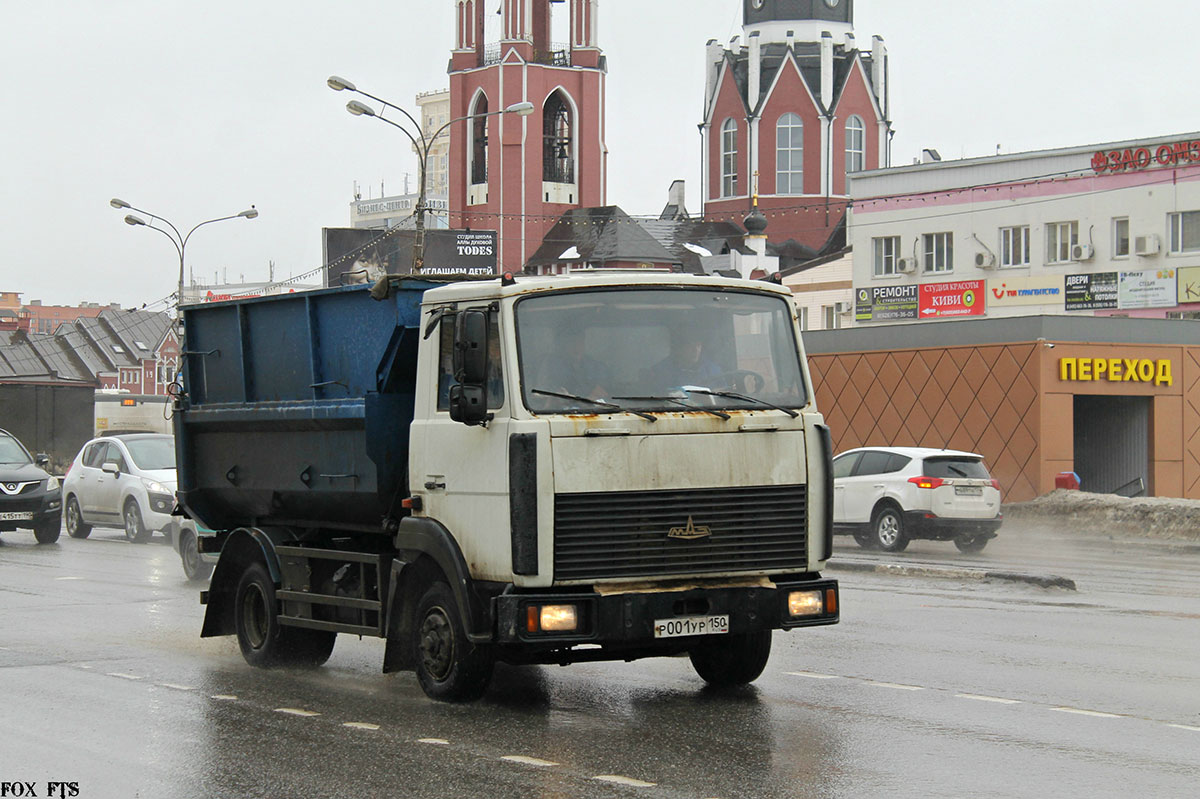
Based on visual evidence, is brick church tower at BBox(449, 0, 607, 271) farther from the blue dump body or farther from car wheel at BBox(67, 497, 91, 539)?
the blue dump body

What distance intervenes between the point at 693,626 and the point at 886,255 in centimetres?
4995

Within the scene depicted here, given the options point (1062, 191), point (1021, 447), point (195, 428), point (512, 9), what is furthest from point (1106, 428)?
point (512, 9)

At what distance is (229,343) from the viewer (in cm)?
1170

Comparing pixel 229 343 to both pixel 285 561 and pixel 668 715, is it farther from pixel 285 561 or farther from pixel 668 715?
pixel 668 715

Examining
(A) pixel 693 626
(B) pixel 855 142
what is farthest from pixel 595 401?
(B) pixel 855 142

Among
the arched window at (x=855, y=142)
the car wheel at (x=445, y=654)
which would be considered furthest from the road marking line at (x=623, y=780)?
the arched window at (x=855, y=142)

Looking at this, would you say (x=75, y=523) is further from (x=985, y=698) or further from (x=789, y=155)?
(x=789, y=155)

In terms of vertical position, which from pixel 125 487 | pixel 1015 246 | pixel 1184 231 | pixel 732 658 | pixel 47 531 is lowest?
pixel 47 531

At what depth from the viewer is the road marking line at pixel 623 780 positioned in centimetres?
711

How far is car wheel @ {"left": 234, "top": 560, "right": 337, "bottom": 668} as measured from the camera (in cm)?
1106

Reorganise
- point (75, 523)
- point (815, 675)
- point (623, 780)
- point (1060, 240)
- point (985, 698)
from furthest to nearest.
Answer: point (1060, 240)
point (75, 523)
point (815, 675)
point (985, 698)
point (623, 780)

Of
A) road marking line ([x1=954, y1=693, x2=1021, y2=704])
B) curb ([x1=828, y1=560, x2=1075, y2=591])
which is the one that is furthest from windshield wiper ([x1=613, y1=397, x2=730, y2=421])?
curb ([x1=828, y1=560, x2=1075, y2=591])

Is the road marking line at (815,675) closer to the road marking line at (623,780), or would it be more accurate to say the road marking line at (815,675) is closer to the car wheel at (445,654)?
the car wheel at (445,654)

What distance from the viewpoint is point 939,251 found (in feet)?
181
